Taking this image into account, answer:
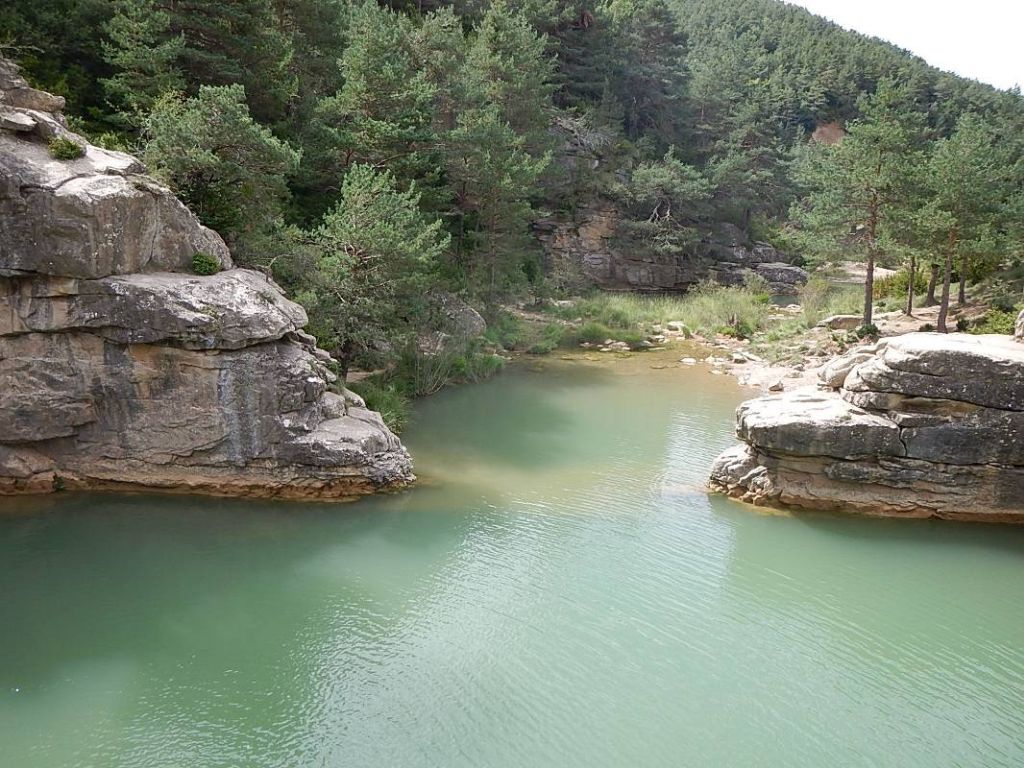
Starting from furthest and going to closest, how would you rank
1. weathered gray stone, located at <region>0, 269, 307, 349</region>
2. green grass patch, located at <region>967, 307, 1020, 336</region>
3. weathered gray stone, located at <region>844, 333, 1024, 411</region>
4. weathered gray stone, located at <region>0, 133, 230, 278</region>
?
green grass patch, located at <region>967, 307, 1020, 336</region>
weathered gray stone, located at <region>844, 333, 1024, 411</region>
weathered gray stone, located at <region>0, 269, 307, 349</region>
weathered gray stone, located at <region>0, 133, 230, 278</region>

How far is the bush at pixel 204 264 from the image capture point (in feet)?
49.5

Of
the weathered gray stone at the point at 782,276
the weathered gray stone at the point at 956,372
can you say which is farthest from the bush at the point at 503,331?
the weathered gray stone at the point at 782,276

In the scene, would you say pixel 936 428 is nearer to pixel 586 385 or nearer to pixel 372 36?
pixel 586 385

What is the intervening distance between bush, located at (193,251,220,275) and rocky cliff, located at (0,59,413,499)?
0.20 metres

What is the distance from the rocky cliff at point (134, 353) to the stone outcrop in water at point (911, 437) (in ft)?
29.5

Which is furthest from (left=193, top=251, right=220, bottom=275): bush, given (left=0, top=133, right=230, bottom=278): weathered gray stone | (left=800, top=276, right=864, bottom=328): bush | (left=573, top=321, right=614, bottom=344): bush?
(left=800, top=276, right=864, bottom=328): bush

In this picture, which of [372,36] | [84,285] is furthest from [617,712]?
[372,36]

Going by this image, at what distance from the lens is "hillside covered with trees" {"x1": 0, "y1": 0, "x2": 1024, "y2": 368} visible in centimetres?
1920

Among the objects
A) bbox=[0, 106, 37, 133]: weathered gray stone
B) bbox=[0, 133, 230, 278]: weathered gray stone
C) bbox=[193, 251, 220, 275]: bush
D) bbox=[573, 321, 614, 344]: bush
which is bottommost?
bbox=[573, 321, 614, 344]: bush

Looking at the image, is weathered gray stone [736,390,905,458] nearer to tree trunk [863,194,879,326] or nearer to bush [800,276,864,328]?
tree trunk [863,194,879,326]

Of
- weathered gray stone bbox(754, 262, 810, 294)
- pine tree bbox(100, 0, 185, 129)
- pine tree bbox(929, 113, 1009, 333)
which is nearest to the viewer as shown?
pine tree bbox(100, 0, 185, 129)

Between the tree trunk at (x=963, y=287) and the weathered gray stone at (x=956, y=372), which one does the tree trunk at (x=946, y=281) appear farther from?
the weathered gray stone at (x=956, y=372)

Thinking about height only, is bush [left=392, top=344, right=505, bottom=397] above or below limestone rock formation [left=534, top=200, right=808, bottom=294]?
below

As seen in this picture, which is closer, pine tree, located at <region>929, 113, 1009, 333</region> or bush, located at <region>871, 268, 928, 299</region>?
pine tree, located at <region>929, 113, 1009, 333</region>
